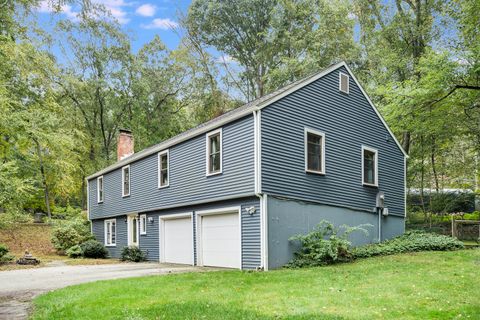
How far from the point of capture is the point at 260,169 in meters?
12.5

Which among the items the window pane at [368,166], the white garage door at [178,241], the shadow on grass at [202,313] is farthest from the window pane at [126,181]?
the shadow on grass at [202,313]

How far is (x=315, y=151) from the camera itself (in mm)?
14781

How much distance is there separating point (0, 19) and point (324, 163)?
35.0 ft

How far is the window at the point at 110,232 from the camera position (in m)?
22.8

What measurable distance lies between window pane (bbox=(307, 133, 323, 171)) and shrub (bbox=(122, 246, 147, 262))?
30.3 feet

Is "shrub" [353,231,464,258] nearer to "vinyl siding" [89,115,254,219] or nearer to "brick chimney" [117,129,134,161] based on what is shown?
"vinyl siding" [89,115,254,219]

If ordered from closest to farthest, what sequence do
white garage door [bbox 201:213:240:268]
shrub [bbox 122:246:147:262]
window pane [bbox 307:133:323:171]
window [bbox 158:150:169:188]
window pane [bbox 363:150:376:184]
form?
white garage door [bbox 201:213:240:268]
window pane [bbox 307:133:323:171]
window pane [bbox 363:150:376:184]
window [bbox 158:150:169:188]
shrub [bbox 122:246:147:262]

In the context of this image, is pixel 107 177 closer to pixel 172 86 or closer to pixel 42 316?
pixel 172 86

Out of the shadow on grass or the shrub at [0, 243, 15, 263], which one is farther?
the shrub at [0, 243, 15, 263]

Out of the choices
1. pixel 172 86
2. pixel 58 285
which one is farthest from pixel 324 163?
pixel 172 86

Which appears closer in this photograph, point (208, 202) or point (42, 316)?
point (42, 316)

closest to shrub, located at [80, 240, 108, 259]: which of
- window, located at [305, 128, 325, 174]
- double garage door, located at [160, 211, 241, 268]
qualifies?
double garage door, located at [160, 211, 241, 268]

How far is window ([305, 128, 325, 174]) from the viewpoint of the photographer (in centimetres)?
1441

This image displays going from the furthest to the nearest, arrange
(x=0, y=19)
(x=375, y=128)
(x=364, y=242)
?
(x=375, y=128)
(x=364, y=242)
(x=0, y=19)
